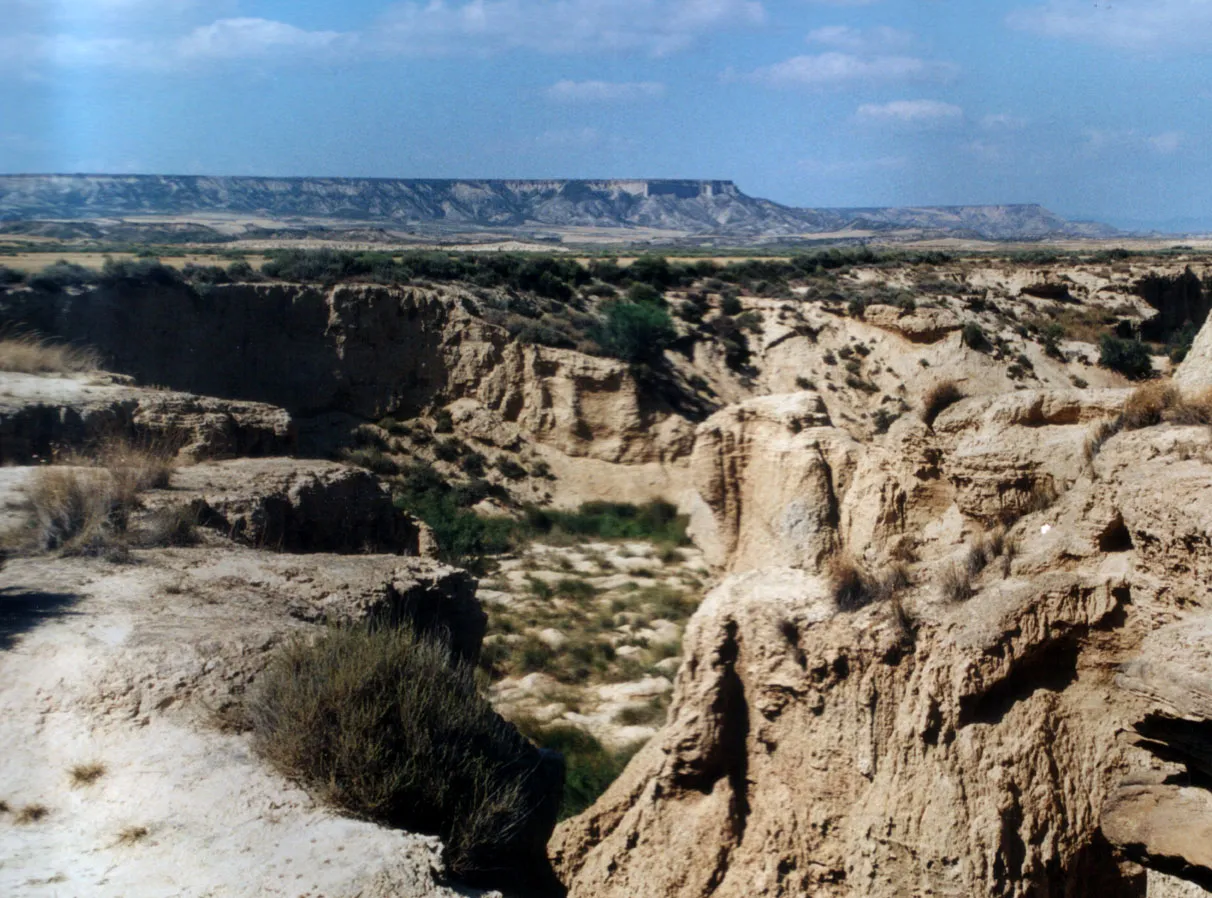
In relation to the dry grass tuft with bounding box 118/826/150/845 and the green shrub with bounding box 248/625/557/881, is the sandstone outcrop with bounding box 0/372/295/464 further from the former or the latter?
the dry grass tuft with bounding box 118/826/150/845

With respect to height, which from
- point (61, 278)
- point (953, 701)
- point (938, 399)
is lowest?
point (953, 701)

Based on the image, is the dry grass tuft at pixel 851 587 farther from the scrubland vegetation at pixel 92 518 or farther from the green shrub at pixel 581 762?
the scrubland vegetation at pixel 92 518

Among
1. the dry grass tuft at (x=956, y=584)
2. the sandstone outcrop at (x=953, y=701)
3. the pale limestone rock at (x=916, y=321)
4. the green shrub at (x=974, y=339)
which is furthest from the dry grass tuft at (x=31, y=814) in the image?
the pale limestone rock at (x=916, y=321)

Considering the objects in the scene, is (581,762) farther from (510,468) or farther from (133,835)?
(510,468)

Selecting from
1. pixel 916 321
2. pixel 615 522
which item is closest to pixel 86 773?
pixel 615 522

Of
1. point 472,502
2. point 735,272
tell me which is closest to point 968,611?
point 472,502

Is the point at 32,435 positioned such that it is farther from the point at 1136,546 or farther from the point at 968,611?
the point at 1136,546

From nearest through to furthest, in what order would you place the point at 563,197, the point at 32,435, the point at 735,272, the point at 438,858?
the point at 438,858, the point at 32,435, the point at 735,272, the point at 563,197
